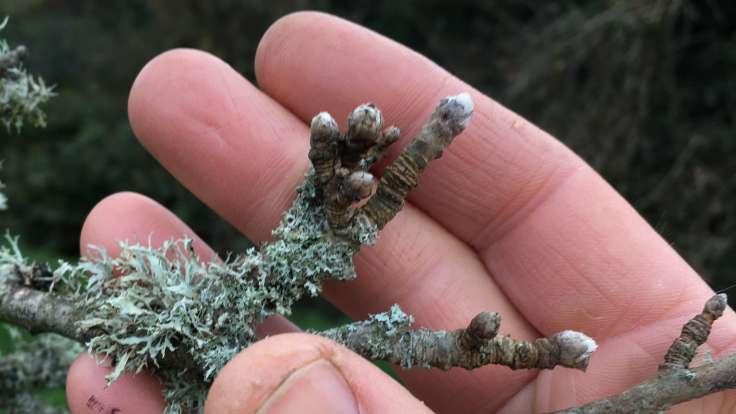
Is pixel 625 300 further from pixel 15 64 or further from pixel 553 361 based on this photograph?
pixel 15 64

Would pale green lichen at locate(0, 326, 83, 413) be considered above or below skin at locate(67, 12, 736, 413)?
below

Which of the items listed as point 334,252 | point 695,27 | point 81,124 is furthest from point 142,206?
point 81,124

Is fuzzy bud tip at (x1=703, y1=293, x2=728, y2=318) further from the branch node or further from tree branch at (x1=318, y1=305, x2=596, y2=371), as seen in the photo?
tree branch at (x1=318, y1=305, x2=596, y2=371)

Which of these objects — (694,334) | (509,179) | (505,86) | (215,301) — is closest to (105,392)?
(215,301)

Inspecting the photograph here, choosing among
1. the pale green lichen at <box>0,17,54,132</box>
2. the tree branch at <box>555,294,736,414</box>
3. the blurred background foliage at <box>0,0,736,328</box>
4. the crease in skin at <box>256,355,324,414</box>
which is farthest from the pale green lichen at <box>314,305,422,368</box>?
the blurred background foliage at <box>0,0,736,328</box>

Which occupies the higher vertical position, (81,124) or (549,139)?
(549,139)

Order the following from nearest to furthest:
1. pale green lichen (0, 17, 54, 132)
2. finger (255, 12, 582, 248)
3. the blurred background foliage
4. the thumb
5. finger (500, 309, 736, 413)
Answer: the thumb < finger (500, 309, 736, 413) < pale green lichen (0, 17, 54, 132) < finger (255, 12, 582, 248) < the blurred background foliage
